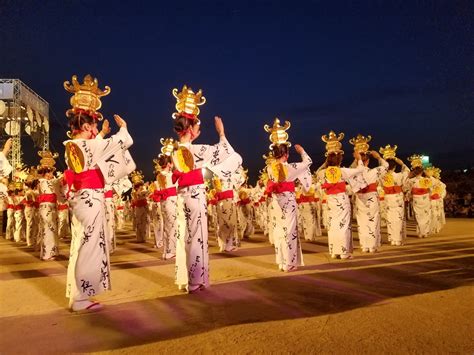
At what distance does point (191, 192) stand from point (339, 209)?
147 inches

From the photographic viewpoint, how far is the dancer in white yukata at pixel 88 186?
5.12 m

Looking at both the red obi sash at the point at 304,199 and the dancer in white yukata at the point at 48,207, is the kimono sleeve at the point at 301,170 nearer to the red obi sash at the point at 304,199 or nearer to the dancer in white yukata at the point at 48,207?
the dancer in white yukata at the point at 48,207

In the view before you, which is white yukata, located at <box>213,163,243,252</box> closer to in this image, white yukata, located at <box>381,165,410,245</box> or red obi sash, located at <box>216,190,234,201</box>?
red obi sash, located at <box>216,190,234,201</box>

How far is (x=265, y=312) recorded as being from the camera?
178 inches

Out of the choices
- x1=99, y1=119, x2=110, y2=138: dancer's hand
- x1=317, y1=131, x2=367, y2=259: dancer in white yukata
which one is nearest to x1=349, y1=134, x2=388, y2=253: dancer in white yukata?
x1=317, y1=131, x2=367, y2=259: dancer in white yukata

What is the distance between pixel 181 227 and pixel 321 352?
10.3 ft

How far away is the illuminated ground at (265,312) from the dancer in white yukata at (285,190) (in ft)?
1.01

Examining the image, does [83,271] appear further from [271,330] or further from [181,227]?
[271,330]

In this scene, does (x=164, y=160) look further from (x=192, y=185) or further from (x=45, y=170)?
(x=192, y=185)

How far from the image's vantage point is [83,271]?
5.11 meters

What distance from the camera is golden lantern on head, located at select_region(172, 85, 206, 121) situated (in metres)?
6.20

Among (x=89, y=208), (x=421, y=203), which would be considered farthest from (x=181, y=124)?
(x=421, y=203)

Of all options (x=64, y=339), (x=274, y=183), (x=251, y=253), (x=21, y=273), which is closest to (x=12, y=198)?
(x=21, y=273)

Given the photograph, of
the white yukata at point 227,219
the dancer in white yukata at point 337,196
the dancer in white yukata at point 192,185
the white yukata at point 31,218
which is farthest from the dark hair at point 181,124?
the white yukata at point 31,218
